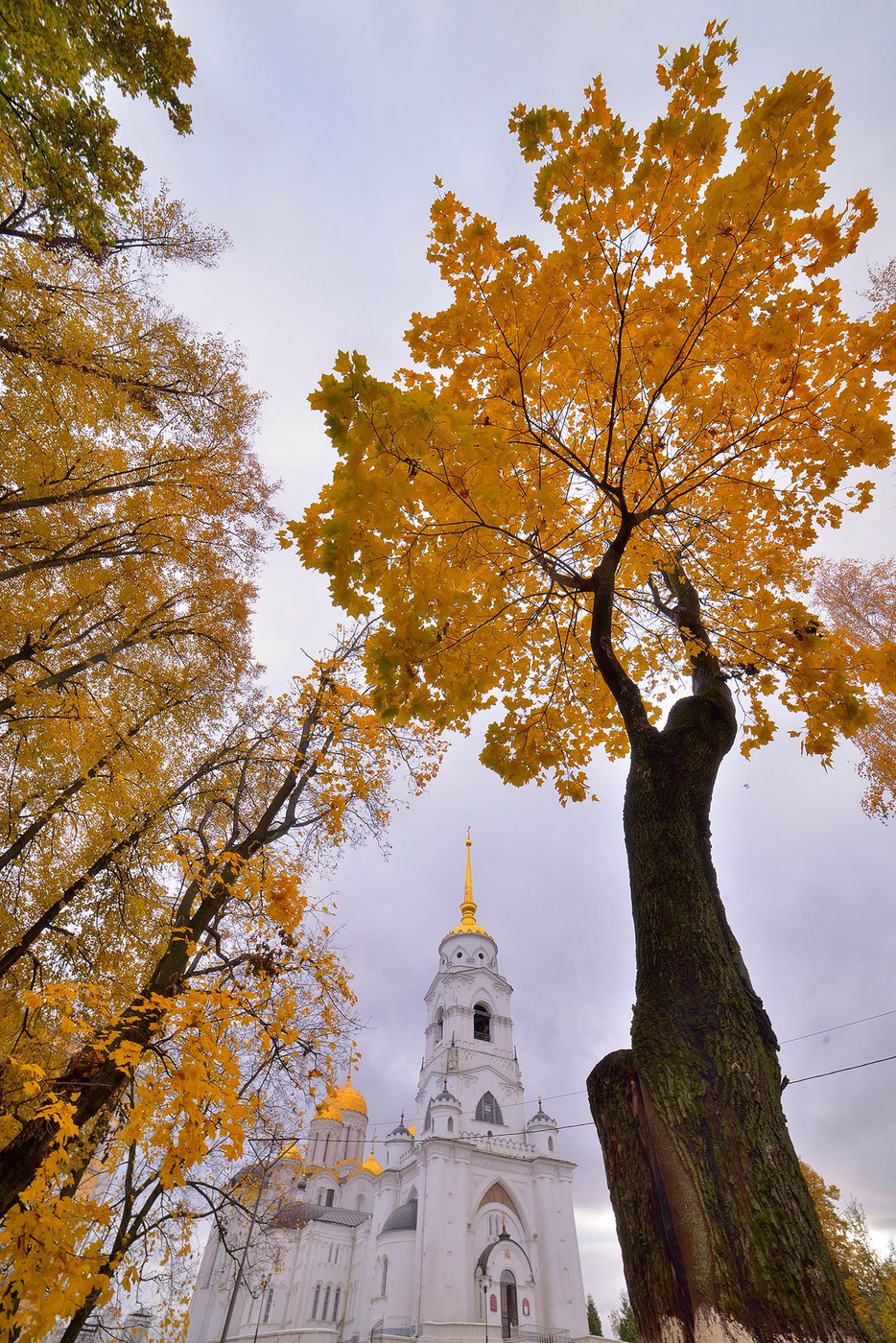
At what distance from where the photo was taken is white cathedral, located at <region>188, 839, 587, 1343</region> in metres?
24.9

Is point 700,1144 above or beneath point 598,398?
beneath

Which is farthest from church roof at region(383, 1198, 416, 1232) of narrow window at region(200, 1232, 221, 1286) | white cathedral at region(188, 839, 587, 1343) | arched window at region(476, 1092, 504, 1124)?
narrow window at region(200, 1232, 221, 1286)

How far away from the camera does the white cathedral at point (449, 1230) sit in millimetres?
24922

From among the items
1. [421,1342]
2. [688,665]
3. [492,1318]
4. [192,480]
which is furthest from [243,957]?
[492,1318]

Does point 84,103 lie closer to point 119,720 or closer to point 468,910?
point 119,720

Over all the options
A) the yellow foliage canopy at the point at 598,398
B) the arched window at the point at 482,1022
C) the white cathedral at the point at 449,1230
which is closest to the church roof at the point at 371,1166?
the white cathedral at the point at 449,1230

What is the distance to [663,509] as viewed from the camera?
11.8 ft

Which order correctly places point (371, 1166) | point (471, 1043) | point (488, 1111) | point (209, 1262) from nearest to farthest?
1. point (488, 1111)
2. point (471, 1043)
3. point (209, 1262)
4. point (371, 1166)

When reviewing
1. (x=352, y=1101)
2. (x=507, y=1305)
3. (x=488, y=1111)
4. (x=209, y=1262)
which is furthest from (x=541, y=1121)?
(x=209, y=1262)

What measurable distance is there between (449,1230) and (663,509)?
3370 centimetres

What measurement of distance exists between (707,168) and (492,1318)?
3606cm

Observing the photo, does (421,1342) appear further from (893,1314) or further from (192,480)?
(192,480)

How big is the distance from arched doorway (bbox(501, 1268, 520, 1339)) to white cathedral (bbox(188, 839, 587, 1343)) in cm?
5

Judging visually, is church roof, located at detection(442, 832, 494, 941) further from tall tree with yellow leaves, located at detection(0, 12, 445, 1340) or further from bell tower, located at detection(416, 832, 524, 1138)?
tall tree with yellow leaves, located at detection(0, 12, 445, 1340)
